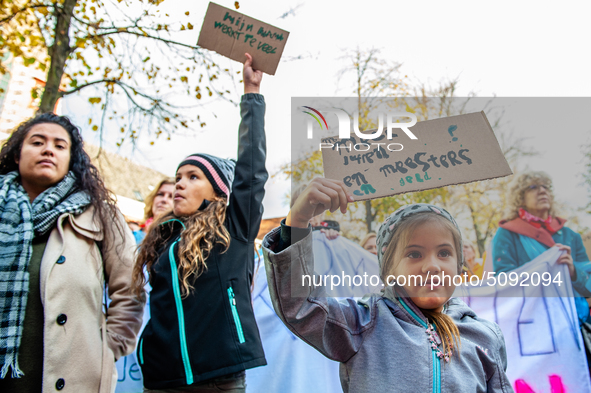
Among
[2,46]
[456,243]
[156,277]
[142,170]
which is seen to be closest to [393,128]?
[456,243]

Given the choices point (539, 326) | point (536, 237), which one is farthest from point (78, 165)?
point (536, 237)

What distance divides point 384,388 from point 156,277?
47.4 inches

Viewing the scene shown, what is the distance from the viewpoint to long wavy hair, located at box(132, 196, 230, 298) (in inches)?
71.8

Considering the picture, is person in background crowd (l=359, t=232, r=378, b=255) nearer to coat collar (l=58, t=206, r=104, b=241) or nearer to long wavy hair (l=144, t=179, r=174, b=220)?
long wavy hair (l=144, t=179, r=174, b=220)

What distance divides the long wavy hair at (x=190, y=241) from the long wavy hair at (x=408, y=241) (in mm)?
809

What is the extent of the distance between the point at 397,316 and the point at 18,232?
1.61 metres

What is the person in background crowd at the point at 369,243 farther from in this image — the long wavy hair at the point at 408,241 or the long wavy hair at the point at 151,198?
the long wavy hair at the point at 408,241

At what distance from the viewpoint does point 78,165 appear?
6.89 ft

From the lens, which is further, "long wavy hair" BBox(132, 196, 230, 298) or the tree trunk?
the tree trunk

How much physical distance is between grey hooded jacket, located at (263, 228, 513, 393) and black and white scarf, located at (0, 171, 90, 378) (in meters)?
1.13

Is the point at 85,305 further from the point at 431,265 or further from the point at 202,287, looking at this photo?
the point at 431,265

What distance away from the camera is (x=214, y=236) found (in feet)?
6.25

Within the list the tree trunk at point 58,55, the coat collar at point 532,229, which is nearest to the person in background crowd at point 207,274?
the coat collar at point 532,229

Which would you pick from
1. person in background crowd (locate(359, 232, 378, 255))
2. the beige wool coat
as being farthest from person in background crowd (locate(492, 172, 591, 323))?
the beige wool coat
